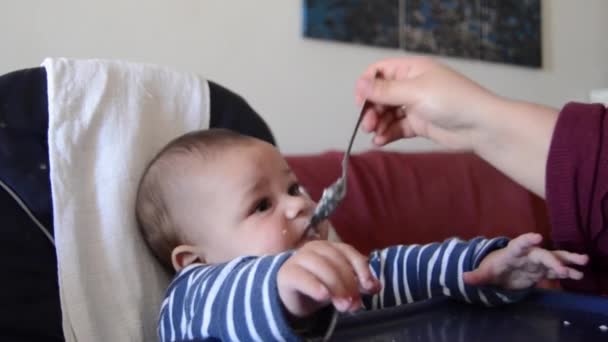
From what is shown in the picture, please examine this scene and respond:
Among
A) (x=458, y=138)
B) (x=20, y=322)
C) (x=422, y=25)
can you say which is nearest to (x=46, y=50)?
(x=20, y=322)

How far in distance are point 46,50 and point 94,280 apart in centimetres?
68

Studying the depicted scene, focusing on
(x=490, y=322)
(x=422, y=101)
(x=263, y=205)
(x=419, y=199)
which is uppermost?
(x=422, y=101)

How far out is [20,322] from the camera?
0.66 m

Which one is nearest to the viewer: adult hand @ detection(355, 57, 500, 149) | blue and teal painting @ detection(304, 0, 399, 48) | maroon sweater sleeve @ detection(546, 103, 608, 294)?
maroon sweater sleeve @ detection(546, 103, 608, 294)

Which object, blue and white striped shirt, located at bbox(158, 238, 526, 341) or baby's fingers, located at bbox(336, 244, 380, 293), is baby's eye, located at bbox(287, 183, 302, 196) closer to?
blue and white striped shirt, located at bbox(158, 238, 526, 341)

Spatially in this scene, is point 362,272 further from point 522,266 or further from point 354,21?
point 354,21

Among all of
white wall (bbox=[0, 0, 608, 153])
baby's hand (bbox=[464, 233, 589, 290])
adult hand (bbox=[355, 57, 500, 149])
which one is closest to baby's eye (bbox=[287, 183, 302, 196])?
adult hand (bbox=[355, 57, 500, 149])

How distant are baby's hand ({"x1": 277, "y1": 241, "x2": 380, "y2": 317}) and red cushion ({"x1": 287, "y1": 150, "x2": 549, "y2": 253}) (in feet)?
2.67

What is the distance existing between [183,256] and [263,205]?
12cm

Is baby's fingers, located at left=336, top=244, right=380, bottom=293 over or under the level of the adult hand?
under

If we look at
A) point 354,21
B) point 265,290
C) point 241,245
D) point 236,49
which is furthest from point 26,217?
point 354,21

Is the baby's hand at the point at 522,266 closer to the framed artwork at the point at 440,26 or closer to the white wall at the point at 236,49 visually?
the white wall at the point at 236,49

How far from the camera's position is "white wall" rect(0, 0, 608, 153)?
4.09 ft

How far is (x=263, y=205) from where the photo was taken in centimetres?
79
